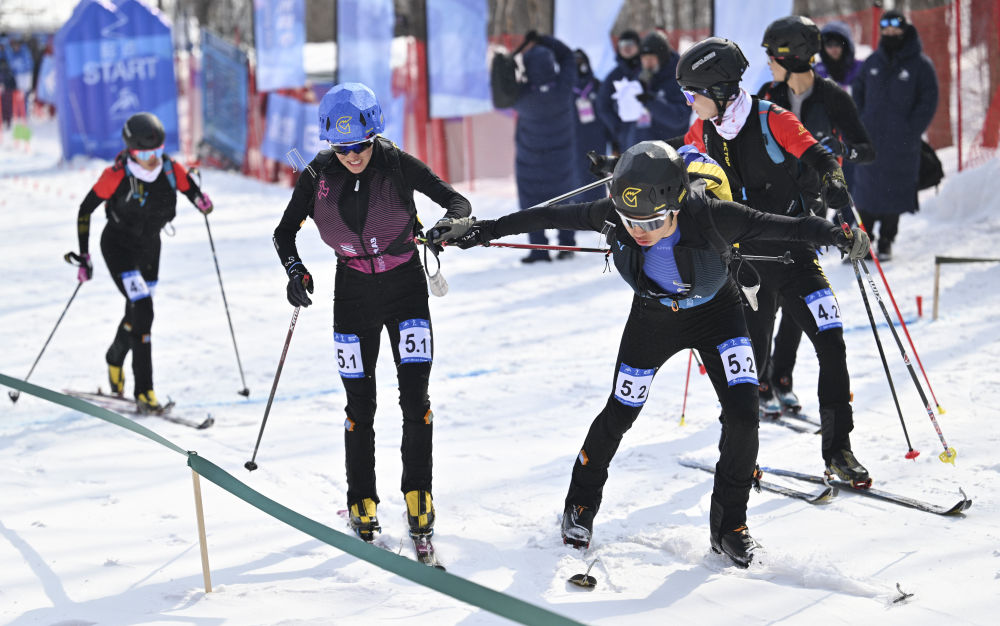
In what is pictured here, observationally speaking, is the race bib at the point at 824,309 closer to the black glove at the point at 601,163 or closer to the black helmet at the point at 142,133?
the black glove at the point at 601,163

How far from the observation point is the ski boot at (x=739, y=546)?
437 centimetres

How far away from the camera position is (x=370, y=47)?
15.4 m

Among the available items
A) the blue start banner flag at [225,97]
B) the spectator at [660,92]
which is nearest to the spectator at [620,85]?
the spectator at [660,92]

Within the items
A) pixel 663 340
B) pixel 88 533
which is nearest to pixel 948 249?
pixel 663 340

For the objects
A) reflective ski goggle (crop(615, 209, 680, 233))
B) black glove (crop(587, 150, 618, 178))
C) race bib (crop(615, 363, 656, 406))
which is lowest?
race bib (crop(615, 363, 656, 406))

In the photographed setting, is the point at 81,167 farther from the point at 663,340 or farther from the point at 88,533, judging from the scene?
the point at 663,340

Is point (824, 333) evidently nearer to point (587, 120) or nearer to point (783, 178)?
point (783, 178)

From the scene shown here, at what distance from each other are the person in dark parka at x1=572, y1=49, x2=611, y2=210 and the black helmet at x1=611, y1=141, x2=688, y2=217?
739 cm

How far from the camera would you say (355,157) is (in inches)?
183

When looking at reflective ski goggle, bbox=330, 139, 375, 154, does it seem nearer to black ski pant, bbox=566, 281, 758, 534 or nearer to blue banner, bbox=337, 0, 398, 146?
black ski pant, bbox=566, 281, 758, 534

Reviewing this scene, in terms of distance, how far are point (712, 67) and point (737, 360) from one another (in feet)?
4.79

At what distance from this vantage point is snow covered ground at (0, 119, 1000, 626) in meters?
4.20

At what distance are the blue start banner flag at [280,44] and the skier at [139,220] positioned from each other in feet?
34.0

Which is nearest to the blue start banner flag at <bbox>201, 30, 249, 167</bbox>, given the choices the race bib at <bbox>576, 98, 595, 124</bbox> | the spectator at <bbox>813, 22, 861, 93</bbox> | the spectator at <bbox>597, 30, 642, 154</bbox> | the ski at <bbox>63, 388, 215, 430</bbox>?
the race bib at <bbox>576, 98, 595, 124</bbox>
